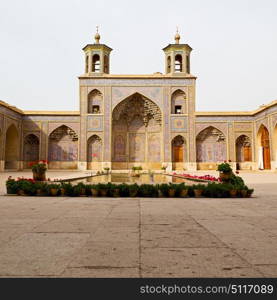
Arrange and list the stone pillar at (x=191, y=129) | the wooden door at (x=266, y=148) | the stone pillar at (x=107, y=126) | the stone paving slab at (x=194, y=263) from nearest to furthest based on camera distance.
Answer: the stone paving slab at (x=194, y=263) < the wooden door at (x=266, y=148) < the stone pillar at (x=107, y=126) < the stone pillar at (x=191, y=129)

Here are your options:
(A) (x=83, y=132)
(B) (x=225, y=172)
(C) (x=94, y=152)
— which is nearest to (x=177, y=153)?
(C) (x=94, y=152)

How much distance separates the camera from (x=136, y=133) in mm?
25625

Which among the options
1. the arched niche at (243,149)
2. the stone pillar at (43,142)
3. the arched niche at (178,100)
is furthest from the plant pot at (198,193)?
the stone pillar at (43,142)

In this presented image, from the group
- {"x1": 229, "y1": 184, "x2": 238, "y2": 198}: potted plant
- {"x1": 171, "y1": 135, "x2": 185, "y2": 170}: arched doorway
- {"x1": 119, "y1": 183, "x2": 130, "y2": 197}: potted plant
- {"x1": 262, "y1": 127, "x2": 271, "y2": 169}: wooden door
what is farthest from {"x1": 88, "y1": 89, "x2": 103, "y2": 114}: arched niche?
{"x1": 229, "y1": 184, "x2": 238, "y2": 198}: potted plant

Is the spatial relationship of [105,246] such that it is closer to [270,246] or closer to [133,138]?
[270,246]

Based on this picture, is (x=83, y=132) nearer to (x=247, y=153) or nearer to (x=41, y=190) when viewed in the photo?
(x=247, y=153)

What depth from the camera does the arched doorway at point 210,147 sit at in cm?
Answer: 2431

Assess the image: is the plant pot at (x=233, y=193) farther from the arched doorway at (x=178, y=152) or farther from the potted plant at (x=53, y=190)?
the arched doorway at (x=178, y=152)

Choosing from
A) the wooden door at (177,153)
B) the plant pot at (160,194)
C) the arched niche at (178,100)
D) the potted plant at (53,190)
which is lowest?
the plant pot at (160,194)

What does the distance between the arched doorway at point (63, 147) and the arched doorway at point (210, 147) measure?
11196mm

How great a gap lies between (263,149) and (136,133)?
448 inches

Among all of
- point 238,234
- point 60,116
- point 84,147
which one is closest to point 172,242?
point 238,234

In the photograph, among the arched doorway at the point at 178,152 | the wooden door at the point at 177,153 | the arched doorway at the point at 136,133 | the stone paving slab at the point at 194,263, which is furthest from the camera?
the arched doorway at the point at 136,133

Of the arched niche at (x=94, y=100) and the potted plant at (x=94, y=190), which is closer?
the potted plant at (x=94, y=190)
